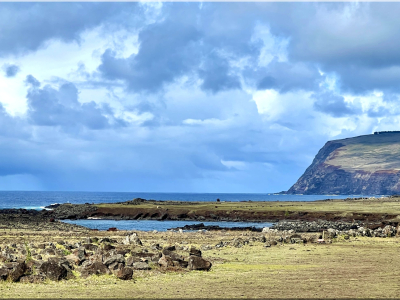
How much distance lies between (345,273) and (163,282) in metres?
9.14

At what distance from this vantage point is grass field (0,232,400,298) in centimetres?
1761

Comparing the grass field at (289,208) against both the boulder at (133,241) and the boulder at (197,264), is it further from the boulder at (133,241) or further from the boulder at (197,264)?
the boulder at (197,264)

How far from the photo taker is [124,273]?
65.0ft

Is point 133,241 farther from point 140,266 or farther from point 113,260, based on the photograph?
point 113,260

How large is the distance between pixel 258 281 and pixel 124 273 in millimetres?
5748

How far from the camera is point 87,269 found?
20344 mm

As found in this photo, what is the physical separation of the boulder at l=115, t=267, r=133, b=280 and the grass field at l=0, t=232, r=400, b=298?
25 centimetres

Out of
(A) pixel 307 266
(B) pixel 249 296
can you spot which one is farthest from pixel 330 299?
(A) pixel 307 266

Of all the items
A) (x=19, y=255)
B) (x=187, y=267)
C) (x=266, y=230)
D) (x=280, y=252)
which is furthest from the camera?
(x=266, y=230)

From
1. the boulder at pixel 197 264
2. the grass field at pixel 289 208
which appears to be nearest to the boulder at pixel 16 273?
the boulder at pixel 197 264

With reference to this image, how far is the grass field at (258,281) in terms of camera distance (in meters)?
17.6

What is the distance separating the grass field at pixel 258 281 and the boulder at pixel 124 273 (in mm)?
253

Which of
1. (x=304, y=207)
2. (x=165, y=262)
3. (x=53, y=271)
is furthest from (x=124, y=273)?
(x=304, y=207)

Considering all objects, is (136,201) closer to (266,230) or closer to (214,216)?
(214,216)
